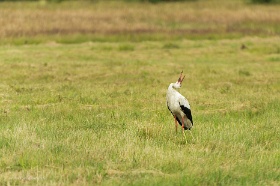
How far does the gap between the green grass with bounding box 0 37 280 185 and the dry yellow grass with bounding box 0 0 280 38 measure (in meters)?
9.43

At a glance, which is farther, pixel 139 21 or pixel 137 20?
pixel 137 20

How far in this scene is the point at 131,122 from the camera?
34.6ft

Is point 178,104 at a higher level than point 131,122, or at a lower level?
higher

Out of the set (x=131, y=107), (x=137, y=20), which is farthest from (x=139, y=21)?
(x=131, y=107)

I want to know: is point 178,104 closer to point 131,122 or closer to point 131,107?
point 131,122

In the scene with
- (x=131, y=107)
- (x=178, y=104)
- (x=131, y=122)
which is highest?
(x=178, y=104)

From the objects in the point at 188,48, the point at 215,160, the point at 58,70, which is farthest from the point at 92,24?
the point at 215,160

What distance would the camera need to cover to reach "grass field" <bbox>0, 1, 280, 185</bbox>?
24.2ft

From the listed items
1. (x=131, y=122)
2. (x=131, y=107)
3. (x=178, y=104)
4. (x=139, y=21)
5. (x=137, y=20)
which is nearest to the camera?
(x=178, y=104)

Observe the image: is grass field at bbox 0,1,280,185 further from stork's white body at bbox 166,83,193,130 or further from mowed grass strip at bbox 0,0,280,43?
stork's white body at bbox 166,83,193,130

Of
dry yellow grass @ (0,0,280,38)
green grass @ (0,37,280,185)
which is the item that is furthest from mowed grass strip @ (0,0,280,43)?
green grass @ (0,37,280,185)

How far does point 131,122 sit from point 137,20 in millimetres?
27102

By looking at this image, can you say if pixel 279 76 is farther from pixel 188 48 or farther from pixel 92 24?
pixel 92 24

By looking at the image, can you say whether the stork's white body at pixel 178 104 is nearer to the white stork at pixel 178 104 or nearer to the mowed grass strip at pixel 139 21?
the white stork at pixel 178 104
